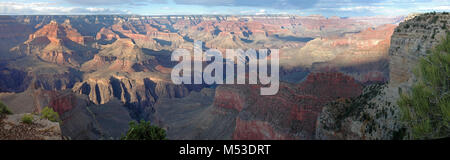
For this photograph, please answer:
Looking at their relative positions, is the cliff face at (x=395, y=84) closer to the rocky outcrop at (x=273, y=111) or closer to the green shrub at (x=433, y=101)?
the green shrub at (x=433, y=101)

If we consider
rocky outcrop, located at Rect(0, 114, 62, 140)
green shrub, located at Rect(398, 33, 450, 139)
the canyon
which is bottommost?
the canyon

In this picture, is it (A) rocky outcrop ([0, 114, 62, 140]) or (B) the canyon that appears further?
(B) the canyon

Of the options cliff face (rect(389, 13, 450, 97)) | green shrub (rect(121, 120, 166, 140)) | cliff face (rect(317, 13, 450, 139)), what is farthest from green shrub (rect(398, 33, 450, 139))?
green shrub (rect(121, 120, 166, 140))

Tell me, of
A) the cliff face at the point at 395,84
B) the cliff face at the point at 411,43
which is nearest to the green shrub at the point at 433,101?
the cliff face at the point at 395,84

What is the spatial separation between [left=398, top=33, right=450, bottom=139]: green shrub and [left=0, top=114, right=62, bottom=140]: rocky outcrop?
1632 cm

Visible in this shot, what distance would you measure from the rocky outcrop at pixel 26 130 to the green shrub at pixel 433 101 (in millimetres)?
16322

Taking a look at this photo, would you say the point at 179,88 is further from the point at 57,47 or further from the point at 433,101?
the point at 433,101

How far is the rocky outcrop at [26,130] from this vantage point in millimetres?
13239

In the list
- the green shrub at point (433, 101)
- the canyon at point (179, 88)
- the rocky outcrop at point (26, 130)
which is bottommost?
the canyon at point (179, 88)

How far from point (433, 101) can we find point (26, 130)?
18.5 metres

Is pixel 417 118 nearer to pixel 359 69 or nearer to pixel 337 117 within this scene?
pixel 337 117

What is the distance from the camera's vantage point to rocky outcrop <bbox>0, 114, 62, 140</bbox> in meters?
13.2

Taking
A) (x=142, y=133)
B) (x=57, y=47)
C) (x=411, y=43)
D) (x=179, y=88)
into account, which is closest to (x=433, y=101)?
(x=411, y=43)

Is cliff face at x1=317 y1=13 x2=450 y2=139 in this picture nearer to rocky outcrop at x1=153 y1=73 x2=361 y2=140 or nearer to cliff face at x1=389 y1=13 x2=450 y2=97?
cliff face at x1=389 y1=13 x2=450 y2=97
